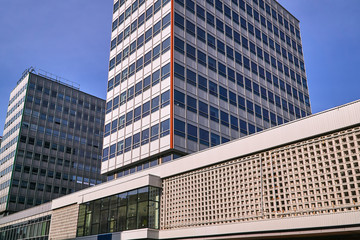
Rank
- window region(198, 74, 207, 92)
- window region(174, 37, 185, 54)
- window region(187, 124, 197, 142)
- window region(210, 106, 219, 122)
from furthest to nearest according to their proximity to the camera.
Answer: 1. window region(198, 74, 207, 92)
2. window region(210, 106, 219, 122)
3. window region(174, 37, 185, 54)
4. window region(187, 124, 197, 142)

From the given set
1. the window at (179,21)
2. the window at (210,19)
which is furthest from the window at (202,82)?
the window at (210,19)

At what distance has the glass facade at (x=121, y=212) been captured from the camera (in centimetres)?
3241

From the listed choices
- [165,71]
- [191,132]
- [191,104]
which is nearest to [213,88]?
[191,104]

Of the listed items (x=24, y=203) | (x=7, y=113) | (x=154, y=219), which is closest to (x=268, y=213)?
(x=154, y=219)

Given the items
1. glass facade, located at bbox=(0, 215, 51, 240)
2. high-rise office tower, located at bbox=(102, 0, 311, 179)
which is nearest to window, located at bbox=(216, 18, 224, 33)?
high-rise office tower, located at bbox=(102, 0, 311, 179)

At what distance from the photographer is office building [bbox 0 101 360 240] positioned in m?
21.5

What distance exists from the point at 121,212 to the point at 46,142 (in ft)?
184

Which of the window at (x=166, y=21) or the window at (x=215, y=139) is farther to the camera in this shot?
the window at (x=166, y=21)

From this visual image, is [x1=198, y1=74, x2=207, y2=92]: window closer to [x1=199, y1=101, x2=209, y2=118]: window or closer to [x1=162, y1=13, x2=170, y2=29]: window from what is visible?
[x1=199, y1=101, x2=209, y2=118]: window

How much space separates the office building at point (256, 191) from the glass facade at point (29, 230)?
13072 millimetres

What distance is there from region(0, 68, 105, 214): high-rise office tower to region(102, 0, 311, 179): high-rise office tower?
118 feet

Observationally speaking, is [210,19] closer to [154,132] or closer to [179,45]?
[179,45]

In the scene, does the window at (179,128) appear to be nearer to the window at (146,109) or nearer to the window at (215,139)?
the window at (215,139)

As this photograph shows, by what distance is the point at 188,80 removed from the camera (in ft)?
151
